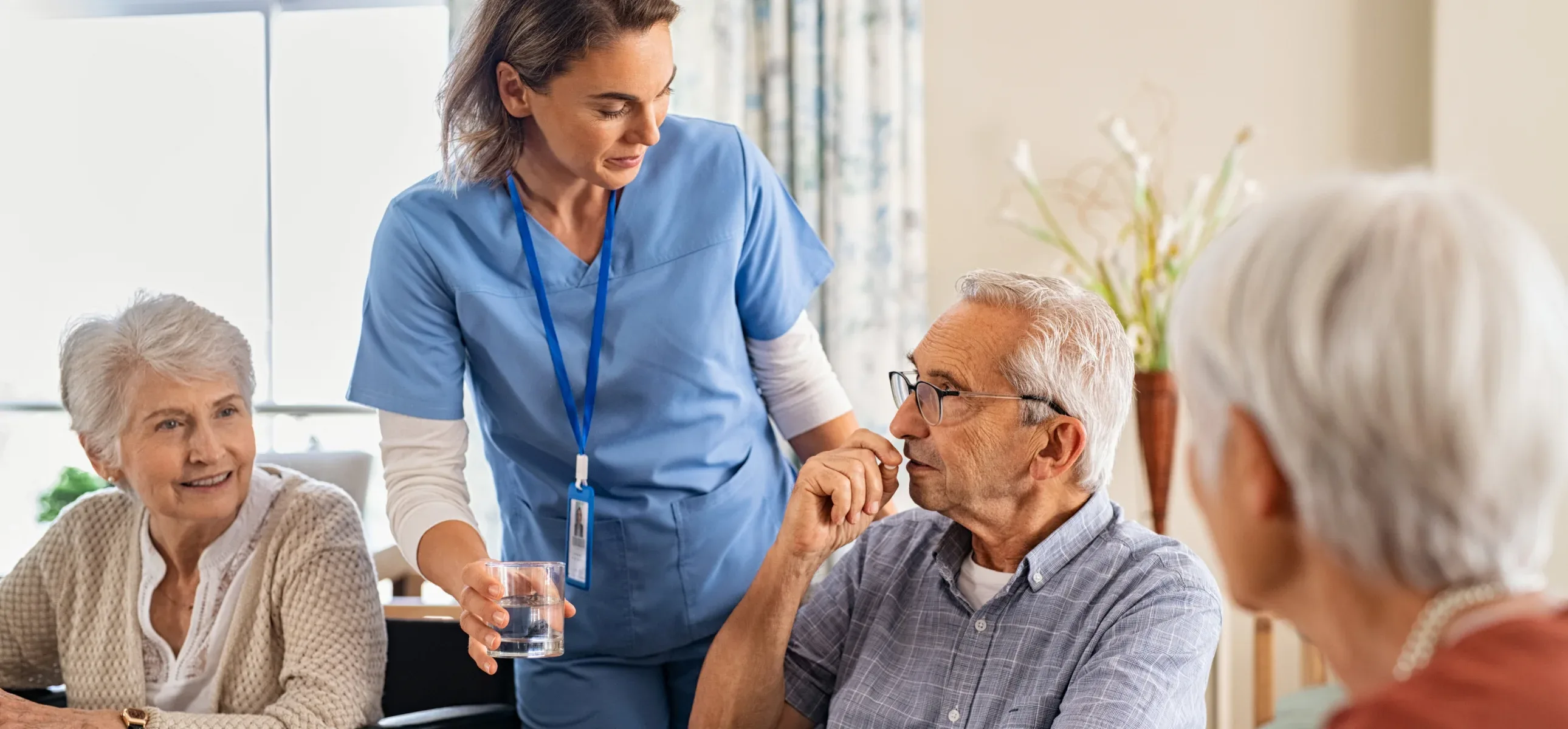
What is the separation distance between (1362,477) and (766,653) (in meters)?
1.09

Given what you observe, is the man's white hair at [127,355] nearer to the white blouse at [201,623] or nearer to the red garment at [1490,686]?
the white blouse at [201,623]

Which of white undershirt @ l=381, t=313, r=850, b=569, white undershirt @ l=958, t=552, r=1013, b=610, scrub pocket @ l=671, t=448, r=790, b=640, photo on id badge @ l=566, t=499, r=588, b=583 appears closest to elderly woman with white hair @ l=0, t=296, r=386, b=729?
white undershirt @ l=381, t=313, r=850, b=569

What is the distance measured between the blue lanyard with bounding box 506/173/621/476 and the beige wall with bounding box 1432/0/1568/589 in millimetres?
2557

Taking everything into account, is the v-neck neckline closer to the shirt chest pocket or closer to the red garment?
the shirt chest pocket

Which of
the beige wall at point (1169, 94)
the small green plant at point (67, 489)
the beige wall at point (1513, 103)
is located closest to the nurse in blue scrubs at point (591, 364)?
the beige wall at point (1169, 94)

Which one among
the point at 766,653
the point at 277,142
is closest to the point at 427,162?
the point at 277,142

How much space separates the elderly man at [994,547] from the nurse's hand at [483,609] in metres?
0.33

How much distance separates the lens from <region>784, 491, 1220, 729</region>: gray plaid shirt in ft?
4.84

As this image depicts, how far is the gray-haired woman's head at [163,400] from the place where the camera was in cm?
195

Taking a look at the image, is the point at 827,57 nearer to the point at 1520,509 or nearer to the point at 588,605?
the point at 588,605

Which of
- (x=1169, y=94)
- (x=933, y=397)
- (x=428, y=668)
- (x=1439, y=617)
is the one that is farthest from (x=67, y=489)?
(x=1439, y=617)

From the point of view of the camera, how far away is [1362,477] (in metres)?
0.76

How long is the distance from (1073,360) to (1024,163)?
6.65 feet

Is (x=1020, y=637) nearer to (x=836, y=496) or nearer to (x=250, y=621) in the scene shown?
(x=836, y=496)
